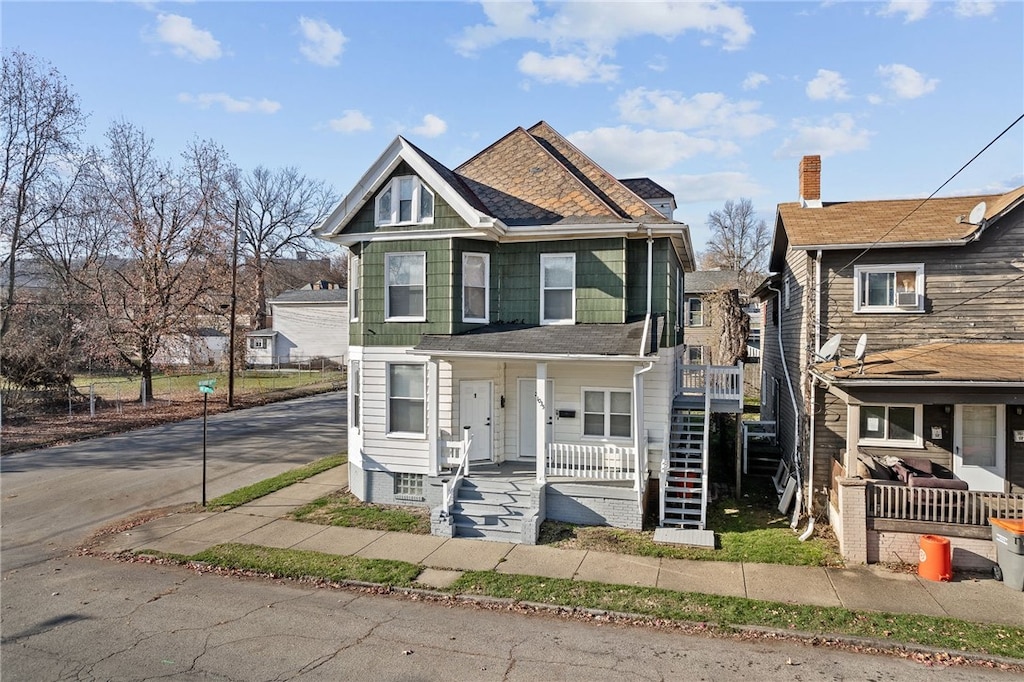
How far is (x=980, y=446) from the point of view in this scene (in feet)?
38.4

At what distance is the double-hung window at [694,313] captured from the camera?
3712 cm

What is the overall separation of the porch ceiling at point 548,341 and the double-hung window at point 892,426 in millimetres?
4910

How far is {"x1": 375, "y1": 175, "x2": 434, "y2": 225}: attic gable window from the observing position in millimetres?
12859

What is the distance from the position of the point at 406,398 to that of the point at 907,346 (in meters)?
11.1

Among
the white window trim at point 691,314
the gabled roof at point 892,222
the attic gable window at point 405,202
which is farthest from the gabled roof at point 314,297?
the gabled roof at point 892,222

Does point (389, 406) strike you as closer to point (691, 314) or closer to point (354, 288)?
point (354, 288)

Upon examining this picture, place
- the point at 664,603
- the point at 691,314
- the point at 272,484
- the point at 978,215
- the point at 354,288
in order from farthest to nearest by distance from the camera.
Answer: the point at 691,314 < the point at 272,484 < the point at 354,288 < the point at 978,215 < the point at 664,603

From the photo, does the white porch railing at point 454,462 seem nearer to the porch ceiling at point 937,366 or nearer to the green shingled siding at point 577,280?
the green shingled siding at point 577,280

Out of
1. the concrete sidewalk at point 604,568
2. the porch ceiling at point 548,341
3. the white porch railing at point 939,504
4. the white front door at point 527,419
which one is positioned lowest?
the concrete sidewalk at point 604,568

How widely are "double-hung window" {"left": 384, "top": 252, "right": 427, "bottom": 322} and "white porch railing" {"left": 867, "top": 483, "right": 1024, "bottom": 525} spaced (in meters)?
9.54

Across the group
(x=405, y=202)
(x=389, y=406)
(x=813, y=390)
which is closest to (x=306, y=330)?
(x=389, y=406)

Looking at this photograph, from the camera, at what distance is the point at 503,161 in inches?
602

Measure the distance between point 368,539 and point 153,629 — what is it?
12.7ft

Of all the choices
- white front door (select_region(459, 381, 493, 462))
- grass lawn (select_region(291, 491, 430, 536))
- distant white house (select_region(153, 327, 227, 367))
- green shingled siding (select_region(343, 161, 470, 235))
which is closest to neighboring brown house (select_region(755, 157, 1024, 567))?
white front door (select_region(459, 381, 493, 462))
